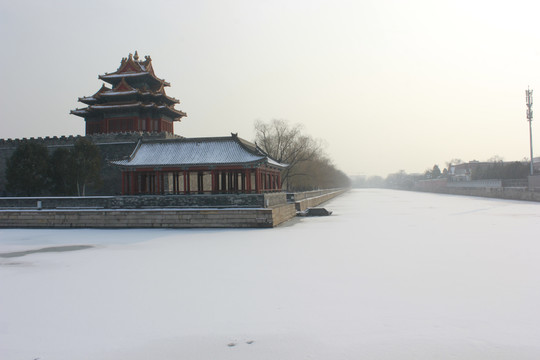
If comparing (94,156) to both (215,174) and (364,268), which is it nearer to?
(215,174)

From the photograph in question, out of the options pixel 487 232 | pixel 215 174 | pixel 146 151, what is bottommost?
pixel 487 232

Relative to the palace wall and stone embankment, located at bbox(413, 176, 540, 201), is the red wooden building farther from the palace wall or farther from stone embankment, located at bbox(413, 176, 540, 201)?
stone embankment, located at bbox(413, 176, 540, 201)

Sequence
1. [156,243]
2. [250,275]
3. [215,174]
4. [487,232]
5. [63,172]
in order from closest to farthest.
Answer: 1. [250,275]
2. [156,243]
3. [487,232]
4. [215,174]
5. [63,172]

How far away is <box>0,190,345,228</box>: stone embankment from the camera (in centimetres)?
2036

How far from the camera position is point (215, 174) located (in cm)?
2359

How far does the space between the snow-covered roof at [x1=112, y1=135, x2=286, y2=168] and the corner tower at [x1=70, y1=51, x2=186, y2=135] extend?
7.71m

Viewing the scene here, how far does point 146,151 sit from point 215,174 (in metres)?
5.07

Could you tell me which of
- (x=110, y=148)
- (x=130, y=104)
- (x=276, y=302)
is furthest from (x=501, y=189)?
(x=276, y=302)

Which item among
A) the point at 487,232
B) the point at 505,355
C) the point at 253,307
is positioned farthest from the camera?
the point at 487,232

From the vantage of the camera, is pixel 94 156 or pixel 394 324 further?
pixel 94 156

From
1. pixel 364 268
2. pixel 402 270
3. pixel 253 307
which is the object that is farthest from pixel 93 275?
pixel 402 270

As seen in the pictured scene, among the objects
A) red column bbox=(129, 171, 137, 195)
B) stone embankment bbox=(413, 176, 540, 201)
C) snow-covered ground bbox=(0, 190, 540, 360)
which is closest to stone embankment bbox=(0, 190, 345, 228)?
red column bbox=(129, 171, 137, 195)

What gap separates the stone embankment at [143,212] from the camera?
Answer: 20359 mm

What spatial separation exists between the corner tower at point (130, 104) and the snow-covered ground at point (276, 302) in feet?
66.9
